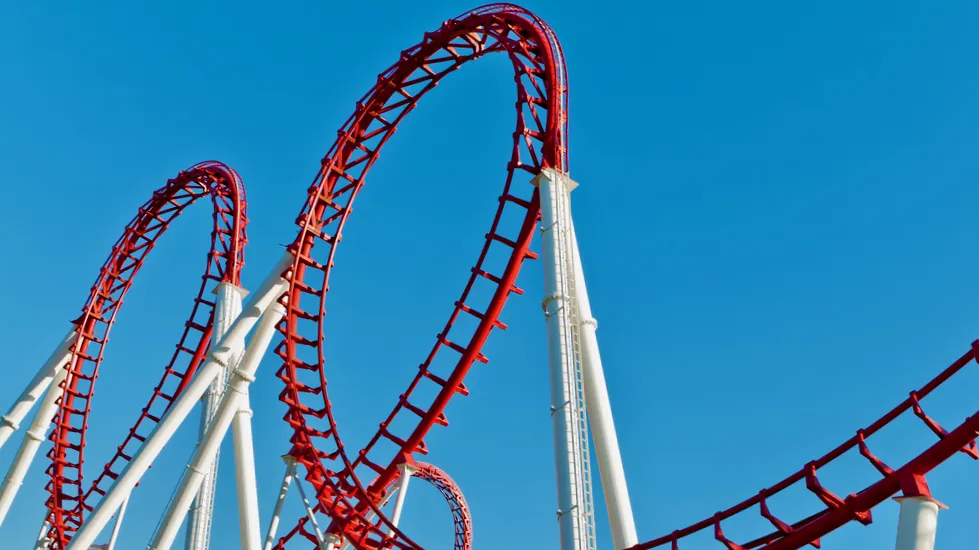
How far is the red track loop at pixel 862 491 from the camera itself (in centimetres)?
850

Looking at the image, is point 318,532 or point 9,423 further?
point 9,423

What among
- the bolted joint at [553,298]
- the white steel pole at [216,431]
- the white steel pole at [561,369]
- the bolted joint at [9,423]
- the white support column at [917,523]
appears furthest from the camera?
the bolted joint at [9,423]

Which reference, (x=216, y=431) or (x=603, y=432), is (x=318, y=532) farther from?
(x=603, y=432)

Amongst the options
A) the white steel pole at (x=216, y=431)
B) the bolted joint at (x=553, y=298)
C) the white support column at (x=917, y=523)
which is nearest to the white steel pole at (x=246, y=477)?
the white steel pole at (x=216, y=431)

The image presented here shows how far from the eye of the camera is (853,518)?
9148mm

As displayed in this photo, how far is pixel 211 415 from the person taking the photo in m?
17.2

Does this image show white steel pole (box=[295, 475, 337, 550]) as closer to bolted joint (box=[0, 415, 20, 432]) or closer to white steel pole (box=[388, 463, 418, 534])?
white steel pole (box=[388, 463, 418, 534])

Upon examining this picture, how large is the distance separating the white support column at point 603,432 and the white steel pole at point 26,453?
12358 mm

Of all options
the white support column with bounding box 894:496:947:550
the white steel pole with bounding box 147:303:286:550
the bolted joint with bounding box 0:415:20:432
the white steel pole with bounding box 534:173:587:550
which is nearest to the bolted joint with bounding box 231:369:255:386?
the white steel pole with bounding box 147:303:286:550

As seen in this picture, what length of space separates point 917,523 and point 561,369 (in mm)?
4132

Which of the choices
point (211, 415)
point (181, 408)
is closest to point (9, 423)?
point (211, 415)

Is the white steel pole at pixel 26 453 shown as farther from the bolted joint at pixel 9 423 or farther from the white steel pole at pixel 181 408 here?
the white steel pole at pixel 181 408

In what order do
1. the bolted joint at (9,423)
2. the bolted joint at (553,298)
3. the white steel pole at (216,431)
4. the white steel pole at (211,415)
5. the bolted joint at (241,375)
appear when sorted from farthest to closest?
the bolted joint at (9,423) < the white steel pole at (211,415) < the bolted joint at (241,375) < the white steel pole at (216,431) < the bolted joint at (553,298)

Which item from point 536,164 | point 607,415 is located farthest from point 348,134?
point 607,415
